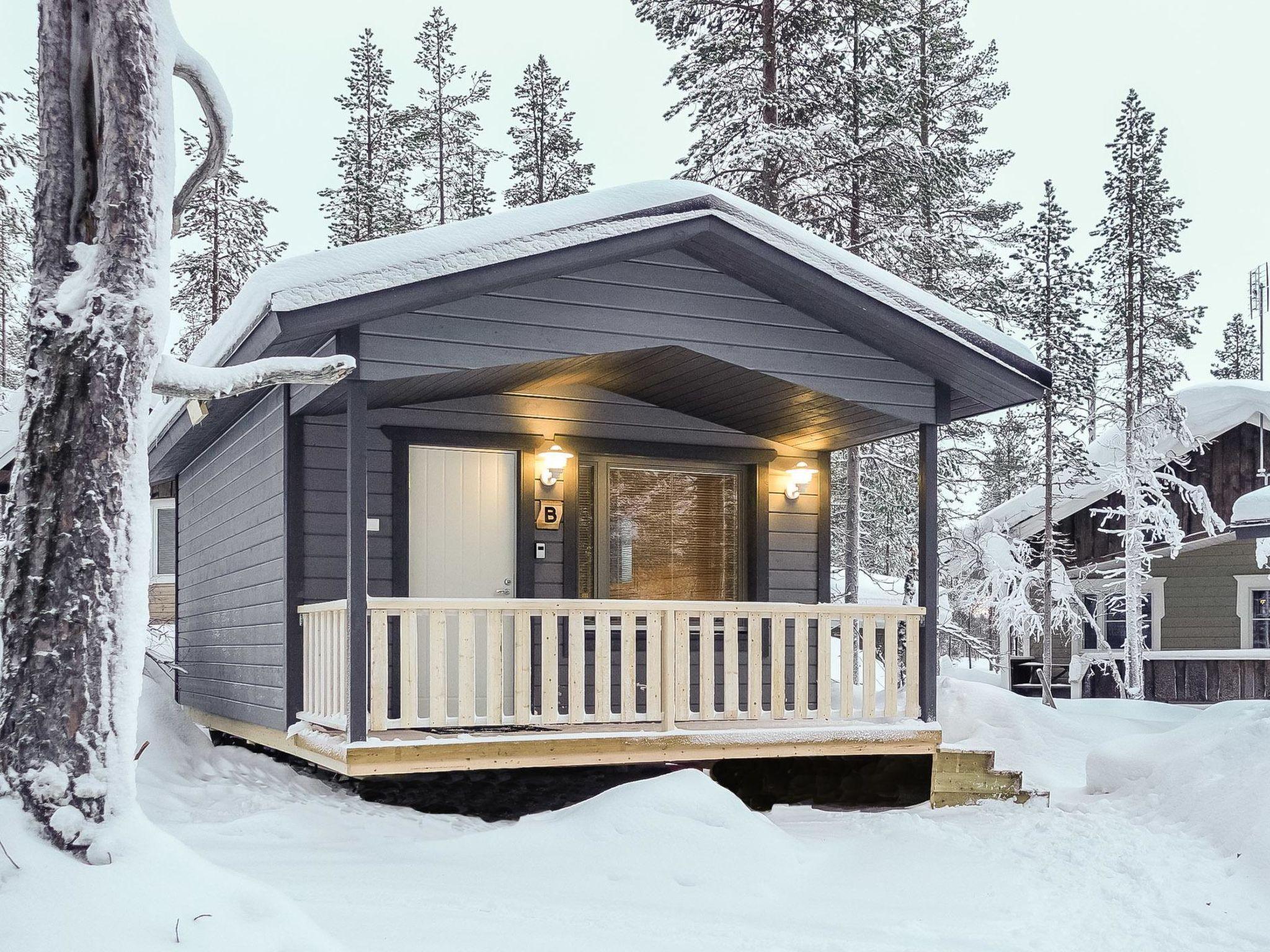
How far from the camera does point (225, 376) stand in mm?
4531

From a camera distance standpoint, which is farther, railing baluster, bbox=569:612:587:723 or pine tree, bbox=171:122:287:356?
pine tree, bbox=171:122:287:356

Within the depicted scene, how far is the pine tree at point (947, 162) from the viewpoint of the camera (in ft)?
49.1

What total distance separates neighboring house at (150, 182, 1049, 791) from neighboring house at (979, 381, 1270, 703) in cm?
736

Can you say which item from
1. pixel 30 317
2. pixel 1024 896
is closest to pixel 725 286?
pixel 1024 896

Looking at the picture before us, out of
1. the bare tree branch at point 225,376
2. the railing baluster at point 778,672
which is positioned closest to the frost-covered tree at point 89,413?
the bare tree branch at point 225,376

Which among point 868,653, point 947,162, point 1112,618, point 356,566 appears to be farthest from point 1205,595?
point 356,566

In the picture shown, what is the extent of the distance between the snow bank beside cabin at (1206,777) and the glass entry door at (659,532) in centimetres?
305

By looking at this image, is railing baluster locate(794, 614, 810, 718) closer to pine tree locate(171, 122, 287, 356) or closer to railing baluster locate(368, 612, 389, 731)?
railing baluster locate(368, 612, 389, 731)

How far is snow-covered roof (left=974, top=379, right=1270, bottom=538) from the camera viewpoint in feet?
51.9

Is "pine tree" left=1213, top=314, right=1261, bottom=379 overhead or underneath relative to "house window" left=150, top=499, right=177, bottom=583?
overhead

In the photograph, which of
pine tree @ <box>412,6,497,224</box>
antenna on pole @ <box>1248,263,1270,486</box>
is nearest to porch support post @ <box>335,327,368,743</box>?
antenna on pole @ <box>1248,263,1270,486</box>

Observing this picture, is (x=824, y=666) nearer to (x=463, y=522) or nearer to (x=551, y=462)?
(x=551, y=462)

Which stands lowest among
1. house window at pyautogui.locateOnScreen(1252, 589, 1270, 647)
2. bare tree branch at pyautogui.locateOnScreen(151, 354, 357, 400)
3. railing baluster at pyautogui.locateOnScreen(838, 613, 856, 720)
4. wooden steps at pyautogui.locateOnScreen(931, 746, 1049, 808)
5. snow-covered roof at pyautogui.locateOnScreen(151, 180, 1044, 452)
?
wooden steps at pyautogui.locateOnScreen(931, 746, 1049, 808)

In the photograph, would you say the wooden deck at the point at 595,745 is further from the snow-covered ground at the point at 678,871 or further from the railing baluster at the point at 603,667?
the snow-covered ground at the point at 678,871
